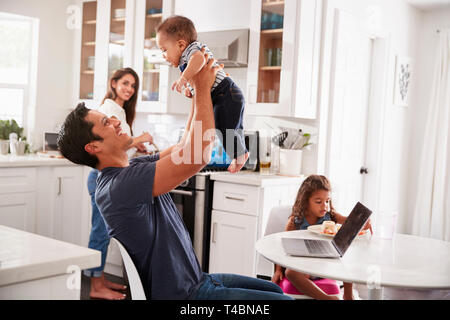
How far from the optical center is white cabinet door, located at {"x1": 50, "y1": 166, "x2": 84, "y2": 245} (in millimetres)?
3889

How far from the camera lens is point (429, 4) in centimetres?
459

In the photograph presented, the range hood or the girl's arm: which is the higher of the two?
the range hood

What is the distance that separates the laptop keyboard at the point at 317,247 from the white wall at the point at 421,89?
10.6 feet

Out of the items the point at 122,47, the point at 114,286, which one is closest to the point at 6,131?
the point at 122,47

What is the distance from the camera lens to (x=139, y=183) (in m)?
1.36

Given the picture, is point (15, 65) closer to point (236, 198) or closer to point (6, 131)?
point (6, 131)

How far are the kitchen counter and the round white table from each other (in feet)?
2.55

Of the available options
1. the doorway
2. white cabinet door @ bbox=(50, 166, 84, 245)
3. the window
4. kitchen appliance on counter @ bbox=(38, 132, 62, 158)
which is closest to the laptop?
the doorway

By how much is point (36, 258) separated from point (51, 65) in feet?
12.8

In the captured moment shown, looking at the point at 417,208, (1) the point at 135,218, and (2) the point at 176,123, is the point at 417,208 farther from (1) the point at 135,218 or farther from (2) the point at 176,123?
(1) the point at 135,218

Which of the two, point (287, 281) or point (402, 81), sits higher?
point (402, 81)

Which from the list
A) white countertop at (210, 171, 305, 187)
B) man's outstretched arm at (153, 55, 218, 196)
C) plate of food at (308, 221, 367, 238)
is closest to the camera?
man's outstretched arm at (153, 55, 218, 196)

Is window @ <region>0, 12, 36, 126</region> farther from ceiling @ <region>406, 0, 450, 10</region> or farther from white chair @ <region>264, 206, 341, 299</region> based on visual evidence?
ceiling @ <region>406, 0, 450, 10</region>
